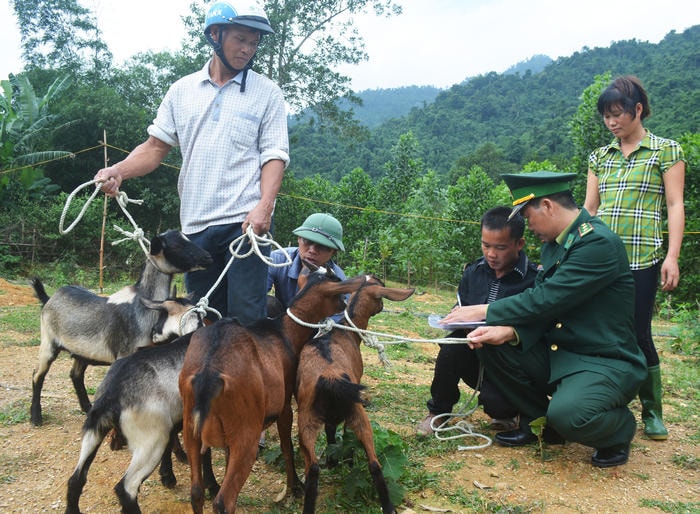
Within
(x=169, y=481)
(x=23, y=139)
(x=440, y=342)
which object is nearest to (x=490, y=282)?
(x=440, y=342)

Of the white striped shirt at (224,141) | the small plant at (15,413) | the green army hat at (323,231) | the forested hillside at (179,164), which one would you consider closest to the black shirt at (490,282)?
the green army hat at (323,231)

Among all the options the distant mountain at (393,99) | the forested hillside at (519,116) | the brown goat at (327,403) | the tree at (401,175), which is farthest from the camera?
the distant mountain at (393,99)

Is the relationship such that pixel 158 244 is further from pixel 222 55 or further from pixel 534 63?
pixel 534 63

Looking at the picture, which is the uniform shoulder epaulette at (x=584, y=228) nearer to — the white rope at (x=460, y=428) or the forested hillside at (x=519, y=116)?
the white rope at (x=460, y=428)

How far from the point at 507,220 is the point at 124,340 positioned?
9.40 feet

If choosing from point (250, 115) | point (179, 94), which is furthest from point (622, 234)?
point (179, 94)

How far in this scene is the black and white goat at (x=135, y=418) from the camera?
2.86m

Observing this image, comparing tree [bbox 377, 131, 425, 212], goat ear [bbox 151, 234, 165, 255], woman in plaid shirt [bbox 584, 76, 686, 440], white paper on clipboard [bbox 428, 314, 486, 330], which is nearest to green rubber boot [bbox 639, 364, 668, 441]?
woman in plaid shirt [bbox 584, 76, 686, 440]

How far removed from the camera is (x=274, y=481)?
11.4ft

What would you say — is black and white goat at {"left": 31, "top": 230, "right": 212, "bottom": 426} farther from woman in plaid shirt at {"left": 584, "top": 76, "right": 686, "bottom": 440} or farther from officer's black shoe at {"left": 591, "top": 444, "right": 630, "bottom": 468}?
woman in plaid shirt at {"left": 584, "top": 76, "right": 686, "bottom": 440}

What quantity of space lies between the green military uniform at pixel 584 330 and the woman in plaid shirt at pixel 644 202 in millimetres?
468

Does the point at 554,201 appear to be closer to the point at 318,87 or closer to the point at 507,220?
the point at 507,220

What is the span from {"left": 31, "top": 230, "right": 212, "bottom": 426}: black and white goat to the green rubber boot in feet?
10.7

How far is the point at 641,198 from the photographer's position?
4113 mm
